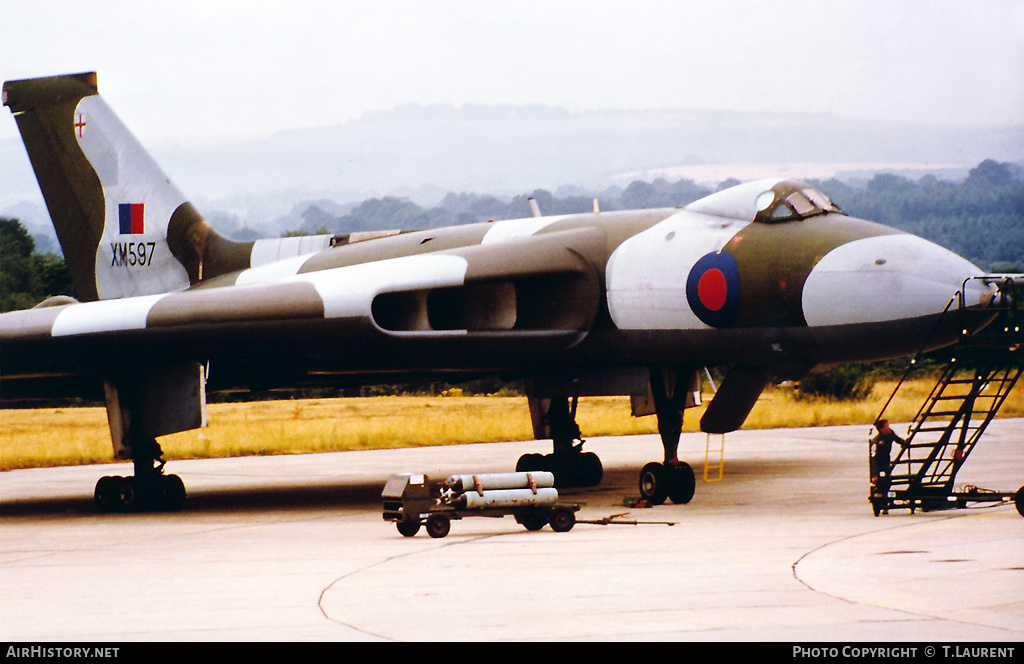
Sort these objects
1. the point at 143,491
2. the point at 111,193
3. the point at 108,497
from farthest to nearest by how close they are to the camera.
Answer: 1. the point at 111,193
2. the point at 108,497
3. the point at 143,491

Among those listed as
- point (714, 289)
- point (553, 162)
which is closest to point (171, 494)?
point (714, 289)

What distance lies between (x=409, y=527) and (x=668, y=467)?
3.30 m

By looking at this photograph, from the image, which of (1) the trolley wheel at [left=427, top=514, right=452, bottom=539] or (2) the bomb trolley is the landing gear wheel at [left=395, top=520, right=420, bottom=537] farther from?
(1) the trolley wheel at [left=427, top=514, right=452, bottom=539]

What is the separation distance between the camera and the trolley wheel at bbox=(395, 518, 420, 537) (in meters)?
10.7

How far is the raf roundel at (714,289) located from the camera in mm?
11984

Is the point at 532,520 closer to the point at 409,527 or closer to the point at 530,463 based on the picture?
the point at 409,527

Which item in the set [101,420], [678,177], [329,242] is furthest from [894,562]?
[678,177]

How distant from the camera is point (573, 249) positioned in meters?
13.2

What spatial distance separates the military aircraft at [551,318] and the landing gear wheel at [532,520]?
7.05 feet

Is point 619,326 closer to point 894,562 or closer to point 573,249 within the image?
point 573,249

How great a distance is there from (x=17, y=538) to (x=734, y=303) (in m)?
7.57

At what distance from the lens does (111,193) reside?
54.4 ft

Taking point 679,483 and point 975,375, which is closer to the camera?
point 975,375

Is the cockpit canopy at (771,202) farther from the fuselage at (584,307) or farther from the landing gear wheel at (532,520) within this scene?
the landing gear wheel at (532,520)
